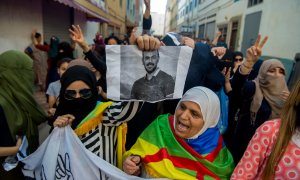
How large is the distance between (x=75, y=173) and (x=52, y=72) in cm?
247

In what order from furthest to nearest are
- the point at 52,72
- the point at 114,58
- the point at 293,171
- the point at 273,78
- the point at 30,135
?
the point at 52,72
the point at 273,78
the point at 30,135
the point at 114,58
the point at 293,171

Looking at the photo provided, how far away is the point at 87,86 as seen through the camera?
1.72 metres

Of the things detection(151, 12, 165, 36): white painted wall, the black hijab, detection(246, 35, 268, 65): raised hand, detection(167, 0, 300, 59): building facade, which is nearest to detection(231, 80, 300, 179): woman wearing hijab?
detection(246, 35, 268, 65): raised hand

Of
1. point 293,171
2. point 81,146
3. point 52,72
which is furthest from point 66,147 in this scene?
point 52,72

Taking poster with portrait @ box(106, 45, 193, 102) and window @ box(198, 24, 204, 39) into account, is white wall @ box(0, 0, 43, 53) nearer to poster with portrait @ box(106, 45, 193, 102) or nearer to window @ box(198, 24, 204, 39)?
poster with portrait @ box(106, 45, 193, 102)

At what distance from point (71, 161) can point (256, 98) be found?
5.15ft

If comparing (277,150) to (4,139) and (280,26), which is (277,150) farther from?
(280,26)

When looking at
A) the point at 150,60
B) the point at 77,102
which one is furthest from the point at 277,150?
the point at 77,102

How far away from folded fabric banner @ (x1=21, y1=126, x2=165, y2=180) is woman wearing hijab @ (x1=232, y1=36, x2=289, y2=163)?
1.08 metres

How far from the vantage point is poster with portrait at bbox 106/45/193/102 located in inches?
58.4

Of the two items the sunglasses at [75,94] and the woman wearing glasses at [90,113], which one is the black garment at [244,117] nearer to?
the woman wearing glasses at [90,113]

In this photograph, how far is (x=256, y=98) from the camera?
82.2 inches

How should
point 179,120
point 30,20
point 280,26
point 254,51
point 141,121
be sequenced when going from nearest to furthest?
1. point 179,120
2. point 254,51
3. point 141,121
4. point 30,20
5. point 280,26

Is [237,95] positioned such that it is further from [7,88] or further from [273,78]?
[7,88]
